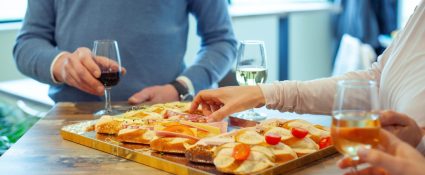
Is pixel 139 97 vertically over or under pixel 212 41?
under

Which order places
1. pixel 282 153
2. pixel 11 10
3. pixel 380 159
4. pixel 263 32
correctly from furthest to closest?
pixel 263 32 → pixel 11 10 → pixel 282 153 → pixel 380 159

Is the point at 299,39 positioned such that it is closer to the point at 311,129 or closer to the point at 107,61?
the point at 107,61

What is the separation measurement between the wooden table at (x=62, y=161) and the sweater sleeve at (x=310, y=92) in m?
0.30

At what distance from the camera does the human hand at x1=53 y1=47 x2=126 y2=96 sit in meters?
1.78

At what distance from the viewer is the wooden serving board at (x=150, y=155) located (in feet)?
3.84

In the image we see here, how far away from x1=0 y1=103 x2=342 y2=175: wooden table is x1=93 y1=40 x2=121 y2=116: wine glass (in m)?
0.26

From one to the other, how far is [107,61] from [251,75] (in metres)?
0.40

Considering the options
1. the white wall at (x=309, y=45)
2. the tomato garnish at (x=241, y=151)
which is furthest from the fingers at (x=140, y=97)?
the white wall at (x=309, y=45)

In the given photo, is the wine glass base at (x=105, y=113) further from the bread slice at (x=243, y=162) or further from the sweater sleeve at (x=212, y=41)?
the bread slice at (x=243, y=162)

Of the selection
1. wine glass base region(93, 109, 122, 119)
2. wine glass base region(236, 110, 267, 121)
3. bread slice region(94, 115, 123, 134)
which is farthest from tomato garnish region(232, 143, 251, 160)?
wine glass base region(93, 109, 122, 119)

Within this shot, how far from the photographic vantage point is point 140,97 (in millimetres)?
1972

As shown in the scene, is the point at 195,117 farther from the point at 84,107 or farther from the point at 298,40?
the point at 298,40

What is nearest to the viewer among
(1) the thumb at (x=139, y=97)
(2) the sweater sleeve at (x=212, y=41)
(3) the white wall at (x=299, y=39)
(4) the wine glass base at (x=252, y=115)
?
(4) the wine glass base at (x=252, y=115)

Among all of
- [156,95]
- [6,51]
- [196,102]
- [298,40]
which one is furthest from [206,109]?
[298,40]
